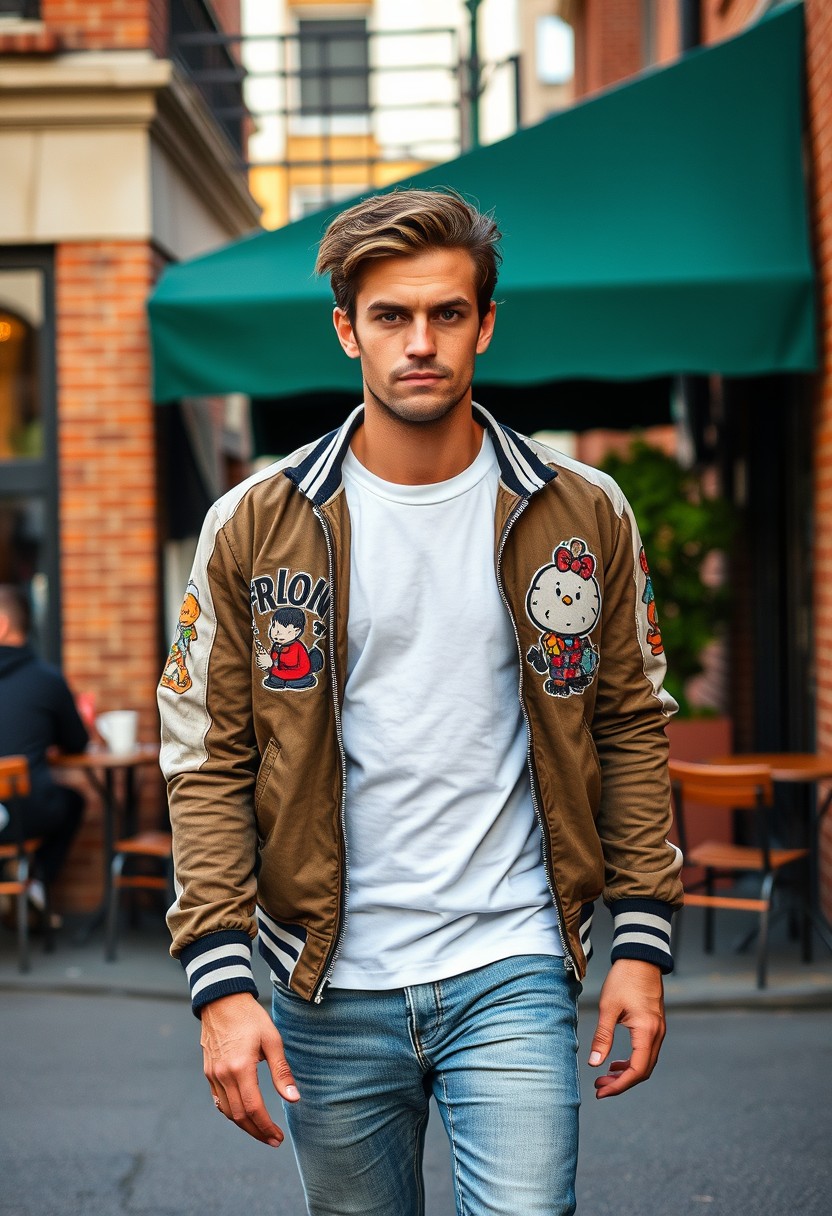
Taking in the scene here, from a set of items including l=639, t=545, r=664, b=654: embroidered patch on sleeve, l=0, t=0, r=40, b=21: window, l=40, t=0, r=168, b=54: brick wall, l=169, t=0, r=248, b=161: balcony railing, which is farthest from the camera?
l=169, t=0, r=248, b=161: balcony railing

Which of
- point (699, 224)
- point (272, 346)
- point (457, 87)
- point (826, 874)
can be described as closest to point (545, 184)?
point (699, 224)

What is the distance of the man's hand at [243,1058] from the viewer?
217cm

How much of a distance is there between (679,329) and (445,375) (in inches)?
187

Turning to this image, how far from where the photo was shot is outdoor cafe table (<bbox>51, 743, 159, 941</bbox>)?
285 inches

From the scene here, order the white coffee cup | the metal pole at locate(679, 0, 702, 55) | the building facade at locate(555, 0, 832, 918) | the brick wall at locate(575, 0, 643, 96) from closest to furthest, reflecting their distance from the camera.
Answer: the building facade at locate(555, 0, 832, 918) < the white coffee cup < the metal pole at locate(679, 0, 702, 55) < the brick wall at locate(575, 0, 643, 96)

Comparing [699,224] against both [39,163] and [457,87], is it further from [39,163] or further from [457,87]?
[457,87]

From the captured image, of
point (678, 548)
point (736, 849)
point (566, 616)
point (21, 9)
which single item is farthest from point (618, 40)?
point (566, 616)

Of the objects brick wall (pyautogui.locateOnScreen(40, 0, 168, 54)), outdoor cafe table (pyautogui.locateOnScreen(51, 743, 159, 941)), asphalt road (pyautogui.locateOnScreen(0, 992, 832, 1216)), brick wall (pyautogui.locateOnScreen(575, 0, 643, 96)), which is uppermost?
brick wall (pyautogui.locateOnScreen(575, 0, 643, 96))

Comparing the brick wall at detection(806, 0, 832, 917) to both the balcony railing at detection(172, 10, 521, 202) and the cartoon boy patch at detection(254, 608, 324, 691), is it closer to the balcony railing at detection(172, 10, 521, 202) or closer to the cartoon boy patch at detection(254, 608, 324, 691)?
the balcony railing at detection(172, 10, 521, 202)

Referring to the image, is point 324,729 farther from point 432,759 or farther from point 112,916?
point 112,916

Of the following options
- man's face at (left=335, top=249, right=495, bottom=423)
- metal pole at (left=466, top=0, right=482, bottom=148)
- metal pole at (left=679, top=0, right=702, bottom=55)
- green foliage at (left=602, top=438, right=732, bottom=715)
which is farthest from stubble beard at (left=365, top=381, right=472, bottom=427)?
metal pole at (left=679, top=0, right=702, bottom=55)

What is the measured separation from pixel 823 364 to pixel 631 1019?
17.7 ft

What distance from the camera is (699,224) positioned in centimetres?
707

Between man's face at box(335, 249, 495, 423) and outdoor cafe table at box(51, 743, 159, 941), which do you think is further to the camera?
outdoor cafe table at box(51, 743, 159, 941)
